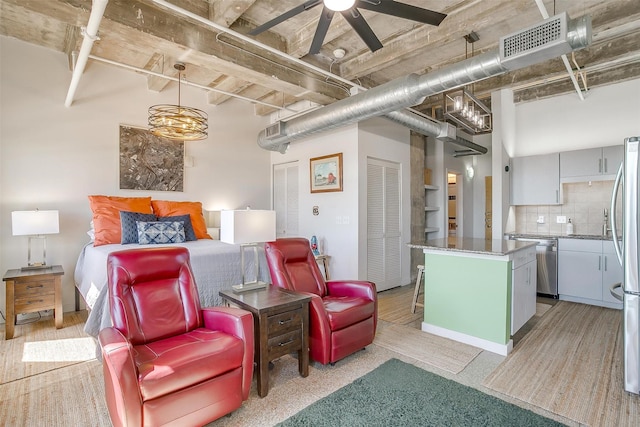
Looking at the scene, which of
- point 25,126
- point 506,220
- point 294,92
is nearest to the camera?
point 25,126

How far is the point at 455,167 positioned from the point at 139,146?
241 inches

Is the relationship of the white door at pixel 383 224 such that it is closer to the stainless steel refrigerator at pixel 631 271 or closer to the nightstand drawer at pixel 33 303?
the stainless steel refrigerator at pixel 631 271

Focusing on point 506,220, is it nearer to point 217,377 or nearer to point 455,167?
point 455,167

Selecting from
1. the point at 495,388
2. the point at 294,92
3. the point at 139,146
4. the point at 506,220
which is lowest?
the point at 495,388

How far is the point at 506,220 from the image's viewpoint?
17.3ft

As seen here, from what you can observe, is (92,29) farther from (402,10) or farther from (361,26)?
(402,10)

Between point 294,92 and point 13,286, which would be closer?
point 13,286

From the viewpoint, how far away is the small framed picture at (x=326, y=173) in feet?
16.6

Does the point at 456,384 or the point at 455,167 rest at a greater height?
the point at 455,167

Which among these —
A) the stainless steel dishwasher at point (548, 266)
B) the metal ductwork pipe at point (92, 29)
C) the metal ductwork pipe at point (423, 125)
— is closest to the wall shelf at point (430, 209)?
the metal ductwork pipe at point (423, 125)

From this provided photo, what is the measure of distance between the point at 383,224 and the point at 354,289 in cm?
230

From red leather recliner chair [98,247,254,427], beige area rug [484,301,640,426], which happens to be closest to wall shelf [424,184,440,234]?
beige area rug [484,301,640,426]

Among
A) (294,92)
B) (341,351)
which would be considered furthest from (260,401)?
(294,92)

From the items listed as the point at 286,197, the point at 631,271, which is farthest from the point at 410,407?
the point at 286,197
